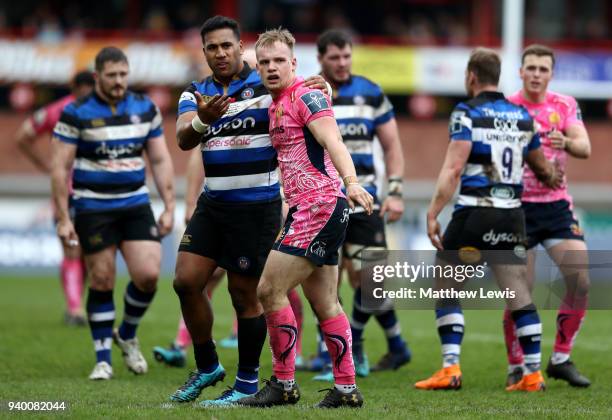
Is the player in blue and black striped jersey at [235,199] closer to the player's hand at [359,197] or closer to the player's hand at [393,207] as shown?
the player's hand at [359,197]

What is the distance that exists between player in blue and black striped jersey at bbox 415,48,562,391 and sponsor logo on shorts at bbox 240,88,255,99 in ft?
5.59

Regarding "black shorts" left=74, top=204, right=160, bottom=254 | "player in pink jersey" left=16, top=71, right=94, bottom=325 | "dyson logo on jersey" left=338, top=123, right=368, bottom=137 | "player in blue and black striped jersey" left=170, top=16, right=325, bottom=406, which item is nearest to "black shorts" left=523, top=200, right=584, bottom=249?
"dyson logo on jersey" left=338, top=123, right=368, bottom=137

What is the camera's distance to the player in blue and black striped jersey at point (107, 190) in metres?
8.85

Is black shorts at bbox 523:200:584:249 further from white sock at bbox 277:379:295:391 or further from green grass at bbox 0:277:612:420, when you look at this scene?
white sock at bbox 277:379:295:391

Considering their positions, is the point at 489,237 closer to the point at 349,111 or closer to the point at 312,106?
the point at 349,111

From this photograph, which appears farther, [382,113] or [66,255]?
[66,255]

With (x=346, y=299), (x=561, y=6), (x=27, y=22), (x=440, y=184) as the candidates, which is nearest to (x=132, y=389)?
(x=440, y=184)

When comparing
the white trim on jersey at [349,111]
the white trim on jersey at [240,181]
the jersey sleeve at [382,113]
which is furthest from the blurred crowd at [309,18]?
the white trim on jersey at [240,181]

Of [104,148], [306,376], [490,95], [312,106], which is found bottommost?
[306,376]

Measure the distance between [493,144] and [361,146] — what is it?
1362 mm

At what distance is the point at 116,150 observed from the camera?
8.94m

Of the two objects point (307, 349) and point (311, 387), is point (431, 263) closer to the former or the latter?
point (311, 387)

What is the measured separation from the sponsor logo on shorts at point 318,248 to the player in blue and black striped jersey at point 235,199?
1.79 feet

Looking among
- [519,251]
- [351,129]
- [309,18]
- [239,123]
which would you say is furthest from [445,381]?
[309,18]
